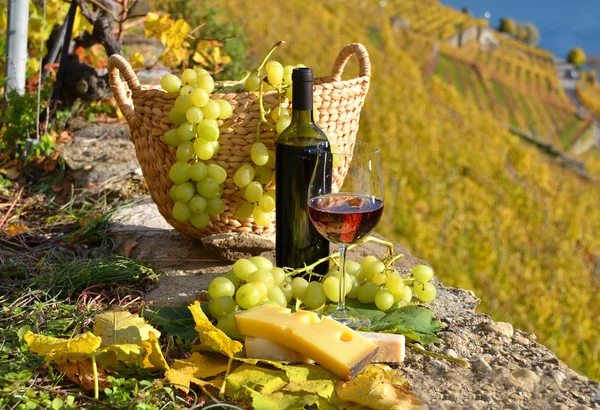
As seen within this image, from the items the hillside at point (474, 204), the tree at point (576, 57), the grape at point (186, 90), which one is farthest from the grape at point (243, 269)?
the tree at point (576, 57)

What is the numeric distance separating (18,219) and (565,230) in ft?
22.2

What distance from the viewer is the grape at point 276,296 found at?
1.65 metres

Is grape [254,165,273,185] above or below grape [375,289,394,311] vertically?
above

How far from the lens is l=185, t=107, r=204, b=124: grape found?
188 centimetres

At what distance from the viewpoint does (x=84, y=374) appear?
139cm

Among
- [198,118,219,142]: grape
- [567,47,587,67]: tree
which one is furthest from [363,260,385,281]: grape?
[567,47,587,67]: tree

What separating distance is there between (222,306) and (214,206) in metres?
0.46

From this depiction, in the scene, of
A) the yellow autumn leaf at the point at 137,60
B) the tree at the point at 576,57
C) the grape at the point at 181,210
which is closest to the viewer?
the grape at the point at 181,210

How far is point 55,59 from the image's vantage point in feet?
12.3

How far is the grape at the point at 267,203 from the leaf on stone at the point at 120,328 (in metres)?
0.55

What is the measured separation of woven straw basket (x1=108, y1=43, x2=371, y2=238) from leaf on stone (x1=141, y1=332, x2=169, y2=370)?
0.70 metres

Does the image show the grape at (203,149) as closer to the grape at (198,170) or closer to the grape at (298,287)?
the grape at (198,170)

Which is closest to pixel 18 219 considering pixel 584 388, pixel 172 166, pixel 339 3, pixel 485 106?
pixel 172 166

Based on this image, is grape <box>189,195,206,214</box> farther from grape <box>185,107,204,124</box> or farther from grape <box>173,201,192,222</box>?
grape <box>185,107,204,124</box>
